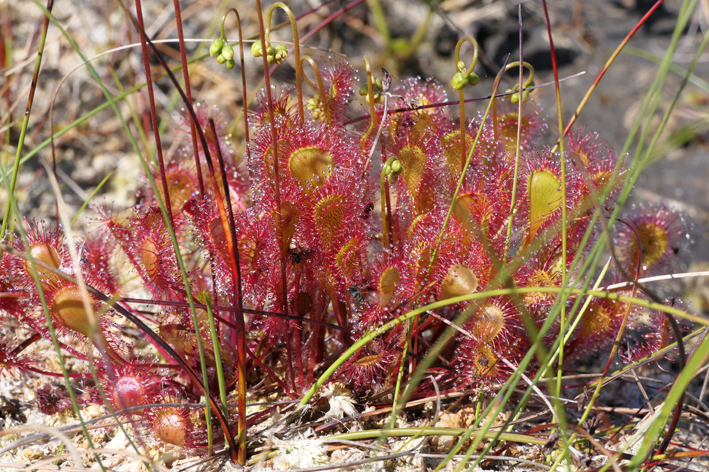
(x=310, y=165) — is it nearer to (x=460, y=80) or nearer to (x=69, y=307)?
(x=460, y=80)

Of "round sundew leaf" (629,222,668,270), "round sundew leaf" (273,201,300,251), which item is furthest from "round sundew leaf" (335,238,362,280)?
"round sundew leaf" (629,222,668,270)

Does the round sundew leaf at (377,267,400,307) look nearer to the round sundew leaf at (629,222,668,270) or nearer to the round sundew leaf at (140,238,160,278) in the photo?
the round sundew leaf at (140,238,160,278)

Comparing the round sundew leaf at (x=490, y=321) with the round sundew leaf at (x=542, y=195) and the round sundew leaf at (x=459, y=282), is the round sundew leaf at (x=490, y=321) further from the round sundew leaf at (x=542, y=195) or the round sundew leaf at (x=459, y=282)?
the round sundew leaf at (x=542, y=195)

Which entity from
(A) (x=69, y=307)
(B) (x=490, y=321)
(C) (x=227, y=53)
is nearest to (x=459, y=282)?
(B) (x=490, y=321)

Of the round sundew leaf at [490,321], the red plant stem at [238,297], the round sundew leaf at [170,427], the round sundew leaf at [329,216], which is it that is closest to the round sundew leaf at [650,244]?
the round sundew leaf at [490,321]

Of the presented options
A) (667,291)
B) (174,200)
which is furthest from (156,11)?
(667,291)
